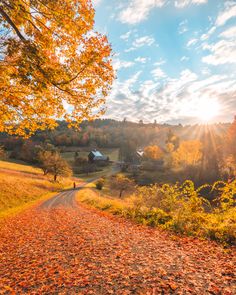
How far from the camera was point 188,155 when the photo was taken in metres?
63.8

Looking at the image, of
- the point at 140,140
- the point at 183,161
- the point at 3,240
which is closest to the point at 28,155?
the point at 183,161

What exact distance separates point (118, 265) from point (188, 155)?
6369 centimetres

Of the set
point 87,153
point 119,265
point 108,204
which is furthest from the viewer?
point 87,153

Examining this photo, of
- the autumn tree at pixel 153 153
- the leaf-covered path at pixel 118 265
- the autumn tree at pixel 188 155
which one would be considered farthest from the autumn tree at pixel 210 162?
the leaf-covered path at pixel 118 265

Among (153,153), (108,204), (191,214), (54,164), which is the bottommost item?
(108,204)

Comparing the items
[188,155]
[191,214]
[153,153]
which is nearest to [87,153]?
[153,153]

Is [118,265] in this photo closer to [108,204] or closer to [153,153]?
[108,204]

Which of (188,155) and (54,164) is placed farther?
(188,155)

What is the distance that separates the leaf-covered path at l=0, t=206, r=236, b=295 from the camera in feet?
13.6

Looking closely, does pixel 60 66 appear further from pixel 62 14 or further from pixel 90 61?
pixel 62 14

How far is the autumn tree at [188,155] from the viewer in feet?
205

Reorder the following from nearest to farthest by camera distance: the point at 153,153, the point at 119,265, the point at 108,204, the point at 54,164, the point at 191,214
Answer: the point at 119,265 < the point at 191,214 < the point at 108,204 < the point at 54,164 < the point at 153,153

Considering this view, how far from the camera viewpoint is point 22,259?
699cm

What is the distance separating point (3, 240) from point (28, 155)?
77.9 m
